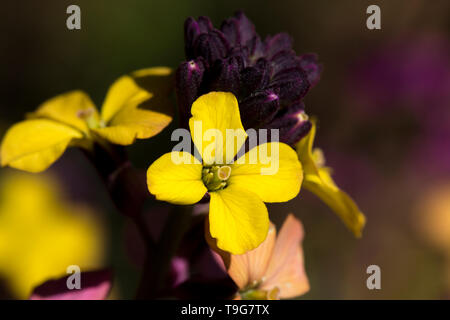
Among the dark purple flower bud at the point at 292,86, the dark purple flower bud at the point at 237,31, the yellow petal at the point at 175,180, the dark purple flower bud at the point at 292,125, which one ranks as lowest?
the yellow petal at the point at 175,180

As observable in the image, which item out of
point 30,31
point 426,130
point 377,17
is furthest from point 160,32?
point 426,130

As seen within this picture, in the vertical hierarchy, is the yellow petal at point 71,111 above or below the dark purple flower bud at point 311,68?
below

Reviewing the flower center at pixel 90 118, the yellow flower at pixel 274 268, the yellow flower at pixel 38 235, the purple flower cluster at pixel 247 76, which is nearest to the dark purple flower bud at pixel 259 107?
the purple flower cluster at pixel 247 76

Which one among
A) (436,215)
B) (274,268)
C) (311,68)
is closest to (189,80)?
(311,68)

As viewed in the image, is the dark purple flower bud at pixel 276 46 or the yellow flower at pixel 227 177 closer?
the yellow flower at pixel 227 177

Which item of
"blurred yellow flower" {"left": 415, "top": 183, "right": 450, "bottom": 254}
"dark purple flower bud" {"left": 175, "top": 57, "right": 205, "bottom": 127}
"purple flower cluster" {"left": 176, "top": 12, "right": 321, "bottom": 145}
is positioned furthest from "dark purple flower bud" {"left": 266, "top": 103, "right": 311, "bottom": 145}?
"blurred yellow flower" {"left": 415, "top": 183, "right": 450, "bottom": 254}

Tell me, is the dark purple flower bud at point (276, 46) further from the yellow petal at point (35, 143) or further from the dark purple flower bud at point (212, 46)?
the yellow petal at point (35, 143)
